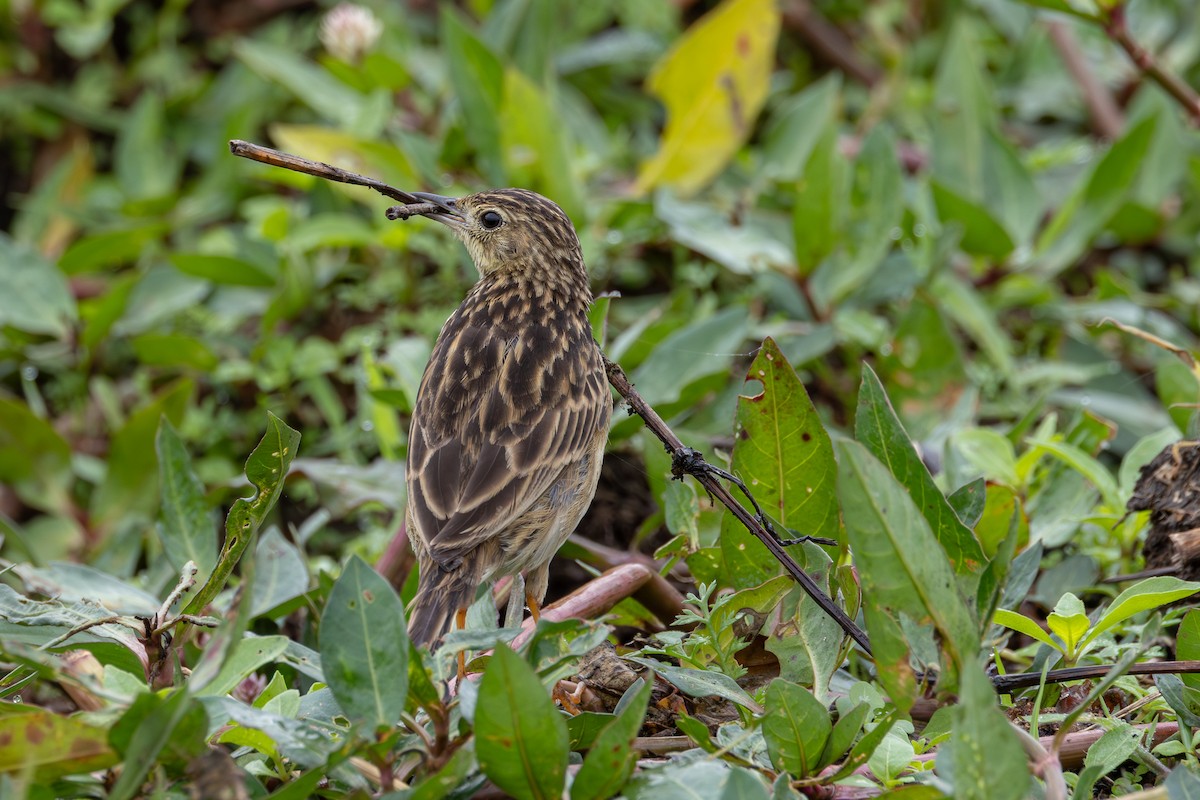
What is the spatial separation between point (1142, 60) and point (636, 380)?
2.25 metres

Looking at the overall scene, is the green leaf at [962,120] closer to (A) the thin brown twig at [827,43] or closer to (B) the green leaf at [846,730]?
(A) the thin brown twig at [827,43]

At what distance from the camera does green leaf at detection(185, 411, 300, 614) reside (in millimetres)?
2924

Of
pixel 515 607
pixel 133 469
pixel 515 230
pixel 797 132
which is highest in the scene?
pixel 797 132

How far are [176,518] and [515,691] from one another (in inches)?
68.6

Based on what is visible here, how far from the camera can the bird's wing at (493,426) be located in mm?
3527

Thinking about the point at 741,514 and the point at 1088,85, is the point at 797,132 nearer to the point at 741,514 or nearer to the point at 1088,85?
the point at 1088,85

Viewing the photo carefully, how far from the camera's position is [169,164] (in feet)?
22.0

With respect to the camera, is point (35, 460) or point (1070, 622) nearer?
point (1070, 622)

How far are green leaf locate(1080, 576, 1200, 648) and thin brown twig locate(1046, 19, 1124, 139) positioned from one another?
390 cm

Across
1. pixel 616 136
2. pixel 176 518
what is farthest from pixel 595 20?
pixel 176 518

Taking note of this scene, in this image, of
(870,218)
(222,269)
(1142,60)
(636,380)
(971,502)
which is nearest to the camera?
(971,502)

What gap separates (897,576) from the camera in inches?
106

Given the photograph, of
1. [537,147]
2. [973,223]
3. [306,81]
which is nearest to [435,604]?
[537,147]

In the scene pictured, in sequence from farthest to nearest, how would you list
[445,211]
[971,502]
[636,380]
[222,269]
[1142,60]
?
[222,269] → [1142,60] → [636,380] → [445,211] → [971,502]
